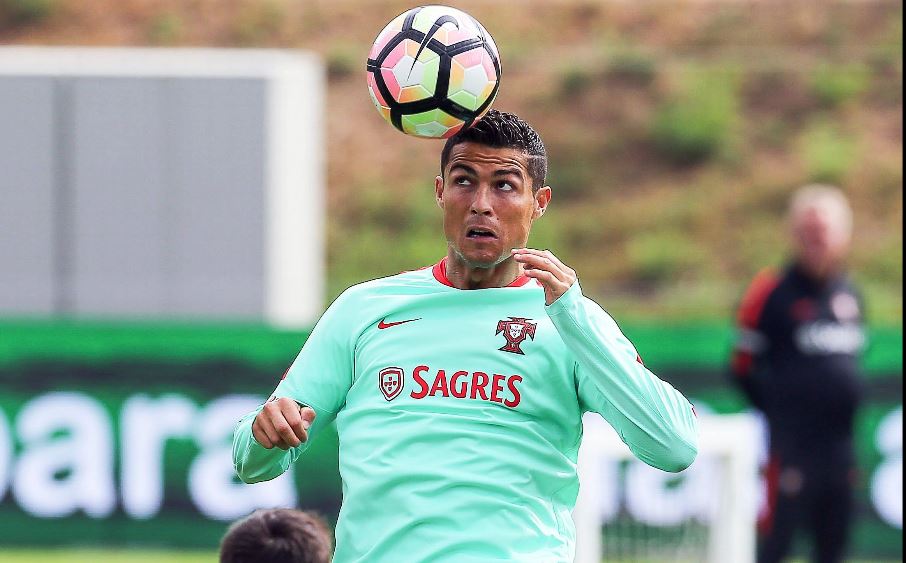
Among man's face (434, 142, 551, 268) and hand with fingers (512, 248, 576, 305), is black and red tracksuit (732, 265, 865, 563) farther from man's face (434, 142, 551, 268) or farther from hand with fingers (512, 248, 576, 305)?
hand with fingers (512, 248, 576, 305)

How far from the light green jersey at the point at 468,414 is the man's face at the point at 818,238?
4.73m

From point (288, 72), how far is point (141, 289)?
2.96m

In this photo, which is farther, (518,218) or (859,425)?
(859,425)

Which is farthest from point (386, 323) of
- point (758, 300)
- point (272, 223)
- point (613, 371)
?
point (272, 223)

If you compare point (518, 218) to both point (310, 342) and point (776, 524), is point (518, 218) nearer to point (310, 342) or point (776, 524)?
point (310, 342)

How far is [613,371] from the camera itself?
11.2ft

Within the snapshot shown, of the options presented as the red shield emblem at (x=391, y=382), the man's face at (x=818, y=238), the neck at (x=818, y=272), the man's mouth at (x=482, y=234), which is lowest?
the red shield emblem at (x=391, y=382)

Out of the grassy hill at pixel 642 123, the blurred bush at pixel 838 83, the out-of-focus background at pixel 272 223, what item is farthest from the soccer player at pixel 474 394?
the blurred bush at pixel 838 83

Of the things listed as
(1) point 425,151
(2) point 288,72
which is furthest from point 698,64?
(2) point 288,72

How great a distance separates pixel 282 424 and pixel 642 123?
3142 cm

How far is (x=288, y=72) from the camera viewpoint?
16953mm

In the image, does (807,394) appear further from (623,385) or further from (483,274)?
(623,385)

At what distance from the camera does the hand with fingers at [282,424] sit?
3424mm

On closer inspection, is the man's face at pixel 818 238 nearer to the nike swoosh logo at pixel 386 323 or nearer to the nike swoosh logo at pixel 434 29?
the nike swoosh logo at pixel 434 29
